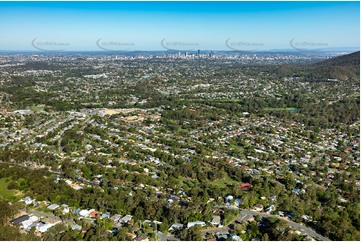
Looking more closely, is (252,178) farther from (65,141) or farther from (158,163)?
(65,141)

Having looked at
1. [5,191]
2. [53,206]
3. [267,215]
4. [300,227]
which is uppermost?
[53,206]

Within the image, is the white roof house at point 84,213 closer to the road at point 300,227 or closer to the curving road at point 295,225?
the curving road at point 295,225

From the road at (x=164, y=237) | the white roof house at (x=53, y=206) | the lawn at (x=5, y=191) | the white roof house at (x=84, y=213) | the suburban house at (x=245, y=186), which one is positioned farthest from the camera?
the suburban house at (x=245, y=186)

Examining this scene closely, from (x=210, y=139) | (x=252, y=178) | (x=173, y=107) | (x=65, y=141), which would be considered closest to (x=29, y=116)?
(x=65, y=141)

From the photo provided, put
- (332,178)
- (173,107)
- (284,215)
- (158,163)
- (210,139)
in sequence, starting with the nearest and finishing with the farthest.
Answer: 1. (284,215)
2. (332,178)
3. (158,163)
4. (210,139)
5. (173,107)

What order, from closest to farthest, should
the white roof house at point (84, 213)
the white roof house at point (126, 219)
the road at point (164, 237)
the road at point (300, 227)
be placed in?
the road at point (164, 237) → the road at point (300, 227) → the white roof house at point (126, 219) → the white roof house at point (84, 213)

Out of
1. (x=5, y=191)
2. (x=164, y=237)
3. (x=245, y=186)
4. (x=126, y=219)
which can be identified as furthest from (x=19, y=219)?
(x=245, y=186)

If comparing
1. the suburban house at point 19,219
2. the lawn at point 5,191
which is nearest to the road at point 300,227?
the suburban house at point 19,219

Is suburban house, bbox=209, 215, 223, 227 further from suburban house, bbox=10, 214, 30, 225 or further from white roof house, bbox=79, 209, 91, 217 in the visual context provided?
suburban house, bbox=10, 214, 30, 225

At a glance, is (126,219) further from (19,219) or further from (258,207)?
(258,207)

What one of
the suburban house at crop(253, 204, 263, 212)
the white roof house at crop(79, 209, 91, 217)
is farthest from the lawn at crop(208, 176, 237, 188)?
the white roof house at crop(79, 209, 91, 217)

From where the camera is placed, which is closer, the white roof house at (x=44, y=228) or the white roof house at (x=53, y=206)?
the white roof house at (x=44, y=228)
